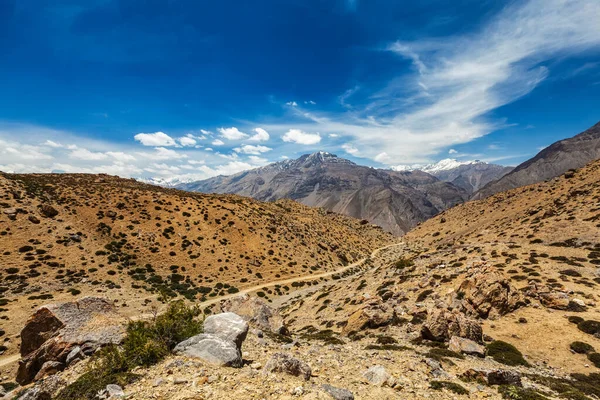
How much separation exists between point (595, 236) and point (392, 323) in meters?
43.7

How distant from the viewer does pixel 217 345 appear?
12.2 metres

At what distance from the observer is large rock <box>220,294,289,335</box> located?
26266 mm

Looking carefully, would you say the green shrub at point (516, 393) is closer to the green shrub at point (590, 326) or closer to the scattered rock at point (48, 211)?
the green shrub at point (590, 326)

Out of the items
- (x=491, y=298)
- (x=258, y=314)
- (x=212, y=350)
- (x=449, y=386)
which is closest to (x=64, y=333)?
(x=212, y=350)

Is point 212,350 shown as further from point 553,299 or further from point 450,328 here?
point 553,299

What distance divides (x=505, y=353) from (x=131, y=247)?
7207cm

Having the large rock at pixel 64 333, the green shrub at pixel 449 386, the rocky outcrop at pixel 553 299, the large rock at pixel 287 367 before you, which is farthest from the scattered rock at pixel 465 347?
the large rock at pixel 64 333

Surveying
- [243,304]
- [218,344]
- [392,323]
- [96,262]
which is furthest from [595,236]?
[96,262]

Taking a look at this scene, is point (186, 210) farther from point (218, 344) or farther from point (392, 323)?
point (218, 344)

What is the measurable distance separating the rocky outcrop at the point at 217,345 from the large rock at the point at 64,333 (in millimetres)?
4661

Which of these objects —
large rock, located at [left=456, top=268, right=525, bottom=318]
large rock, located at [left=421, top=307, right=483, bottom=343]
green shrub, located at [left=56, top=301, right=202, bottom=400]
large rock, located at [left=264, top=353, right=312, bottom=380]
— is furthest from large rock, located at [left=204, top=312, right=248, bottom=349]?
large rock, located at [left=456, top=268, right=525, bottom=318]

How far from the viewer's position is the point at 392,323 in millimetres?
26516

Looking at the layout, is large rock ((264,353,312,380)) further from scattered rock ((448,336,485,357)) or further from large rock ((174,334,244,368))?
scattered rock ((448,336,485,357))

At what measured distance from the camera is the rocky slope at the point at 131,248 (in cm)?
4728
